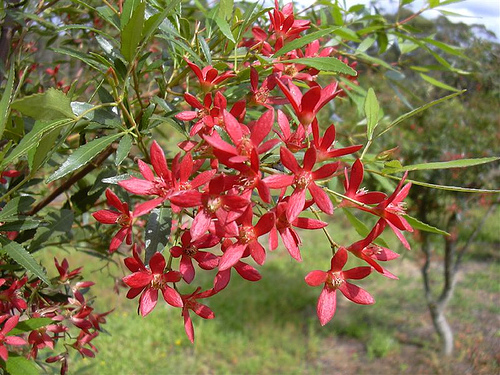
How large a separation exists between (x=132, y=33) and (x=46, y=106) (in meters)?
0.11

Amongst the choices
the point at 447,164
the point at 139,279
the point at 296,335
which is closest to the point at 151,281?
the point at 139,279

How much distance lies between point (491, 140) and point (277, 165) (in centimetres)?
371

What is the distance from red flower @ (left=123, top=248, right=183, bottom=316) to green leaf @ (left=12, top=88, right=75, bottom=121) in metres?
0.16

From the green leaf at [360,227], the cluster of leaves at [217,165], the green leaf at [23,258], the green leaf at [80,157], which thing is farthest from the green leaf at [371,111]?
the green leaf at [23,258]

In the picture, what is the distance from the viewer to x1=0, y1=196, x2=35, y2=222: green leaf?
1.95 ft

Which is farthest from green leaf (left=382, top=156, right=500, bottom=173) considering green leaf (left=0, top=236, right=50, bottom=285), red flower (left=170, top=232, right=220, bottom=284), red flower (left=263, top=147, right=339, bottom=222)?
green leaf (left=0, top=236, right=50, bottom=285)

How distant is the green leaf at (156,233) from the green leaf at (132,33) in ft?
0.57

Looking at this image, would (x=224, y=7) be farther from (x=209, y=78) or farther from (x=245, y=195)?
(x=245, y=195)

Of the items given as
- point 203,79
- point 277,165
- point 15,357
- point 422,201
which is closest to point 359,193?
point 277,165


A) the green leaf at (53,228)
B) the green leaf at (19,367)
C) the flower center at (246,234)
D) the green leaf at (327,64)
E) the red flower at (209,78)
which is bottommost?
the green leaf at (19,367)

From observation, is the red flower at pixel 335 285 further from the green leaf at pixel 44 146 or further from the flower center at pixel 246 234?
the green leaf at pixel 44 146

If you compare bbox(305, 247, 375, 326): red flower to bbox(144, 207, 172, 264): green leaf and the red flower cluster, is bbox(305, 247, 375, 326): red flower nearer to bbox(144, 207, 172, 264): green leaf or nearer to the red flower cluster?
the red flower cluster

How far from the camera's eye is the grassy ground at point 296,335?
3510 millimetres

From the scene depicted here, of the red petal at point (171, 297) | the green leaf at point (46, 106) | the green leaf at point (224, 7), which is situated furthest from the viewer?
the green leaf at point (224, 7)
